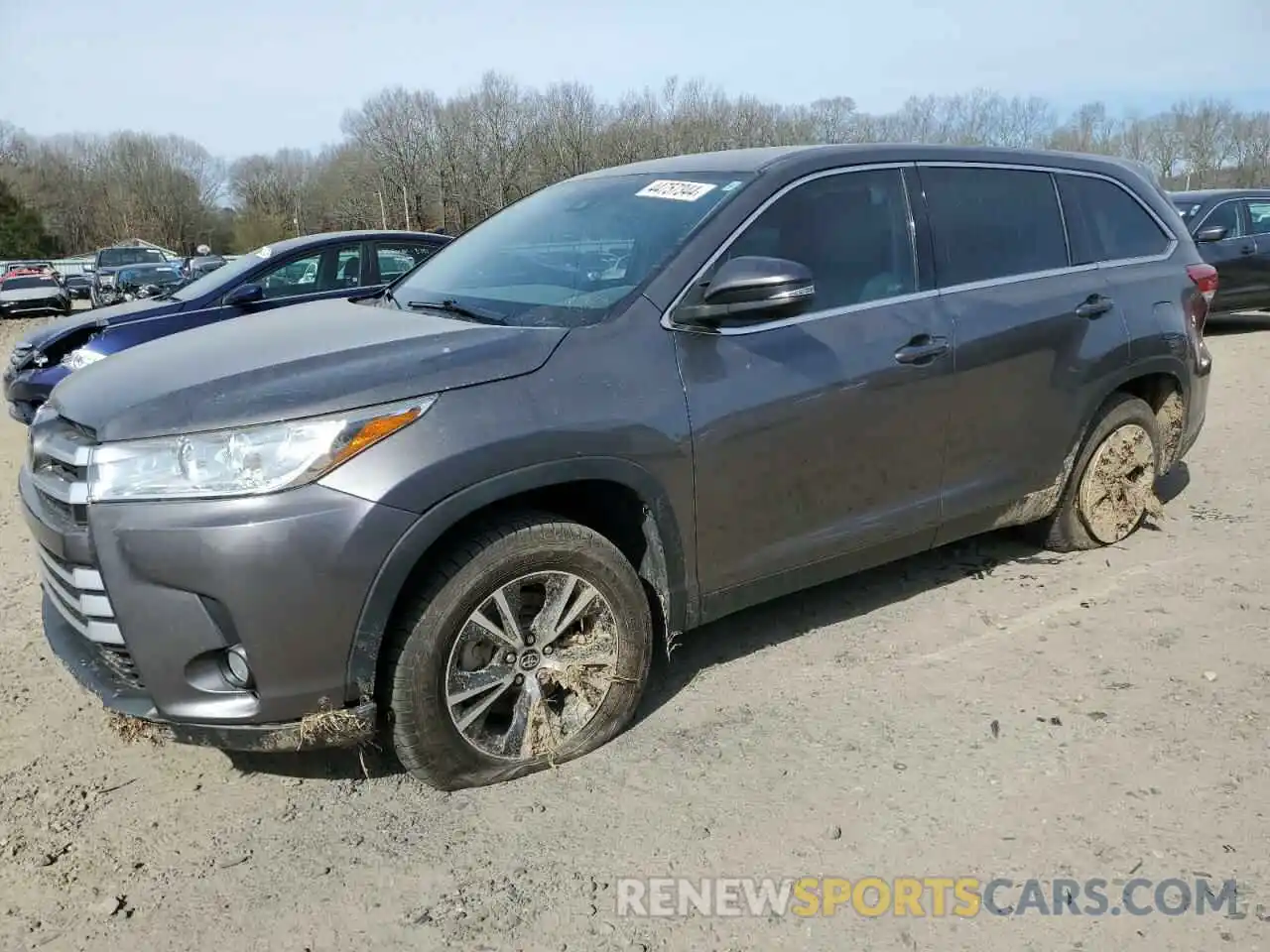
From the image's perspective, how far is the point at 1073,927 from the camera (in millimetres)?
2346

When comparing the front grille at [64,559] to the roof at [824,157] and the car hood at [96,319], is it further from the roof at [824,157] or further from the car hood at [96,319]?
the car hood at [96,319]

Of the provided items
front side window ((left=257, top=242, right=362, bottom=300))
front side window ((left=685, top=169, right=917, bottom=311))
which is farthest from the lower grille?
front side window ((left=257, top=242, right=362, bottom=300))

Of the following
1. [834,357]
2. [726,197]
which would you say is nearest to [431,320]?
[726,197]

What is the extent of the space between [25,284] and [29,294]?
17.4 inches

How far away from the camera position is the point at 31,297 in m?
24.3

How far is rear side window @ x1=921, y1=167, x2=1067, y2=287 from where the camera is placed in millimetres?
3852

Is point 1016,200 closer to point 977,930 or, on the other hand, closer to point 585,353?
point 585,353

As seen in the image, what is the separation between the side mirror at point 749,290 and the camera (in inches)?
119

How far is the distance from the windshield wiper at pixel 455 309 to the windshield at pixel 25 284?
25499 millimetres

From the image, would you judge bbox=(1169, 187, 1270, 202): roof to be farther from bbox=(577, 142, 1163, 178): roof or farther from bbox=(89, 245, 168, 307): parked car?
bbox=(89, 245, 168, 307): parked car

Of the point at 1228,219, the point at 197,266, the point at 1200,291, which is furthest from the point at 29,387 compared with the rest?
the point at 197,266

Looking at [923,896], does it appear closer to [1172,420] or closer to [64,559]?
[64,559]

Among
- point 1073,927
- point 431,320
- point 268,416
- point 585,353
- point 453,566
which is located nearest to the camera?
point 1073,927

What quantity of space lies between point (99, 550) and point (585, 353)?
4.59ft
